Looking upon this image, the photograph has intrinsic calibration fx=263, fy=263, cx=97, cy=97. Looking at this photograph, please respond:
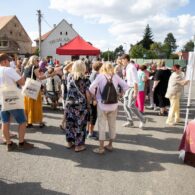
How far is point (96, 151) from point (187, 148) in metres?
1.71

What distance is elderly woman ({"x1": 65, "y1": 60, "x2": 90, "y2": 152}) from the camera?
15.9 feet

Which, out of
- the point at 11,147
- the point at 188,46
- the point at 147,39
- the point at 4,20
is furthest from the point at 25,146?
the point at 188,46

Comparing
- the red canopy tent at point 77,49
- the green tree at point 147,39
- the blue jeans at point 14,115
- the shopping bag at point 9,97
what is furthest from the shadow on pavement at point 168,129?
the green tree at point 147,39

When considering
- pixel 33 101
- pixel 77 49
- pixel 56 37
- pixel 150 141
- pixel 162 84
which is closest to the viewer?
pixel 150 141

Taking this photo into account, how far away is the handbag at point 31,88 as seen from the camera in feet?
19.8

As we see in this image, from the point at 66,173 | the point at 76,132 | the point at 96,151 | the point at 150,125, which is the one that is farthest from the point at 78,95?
the point at 150,125

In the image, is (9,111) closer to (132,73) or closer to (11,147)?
(11,147)

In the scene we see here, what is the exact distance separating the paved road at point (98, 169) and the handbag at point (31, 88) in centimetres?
98

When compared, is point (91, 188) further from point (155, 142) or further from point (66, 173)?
point (155, 142)

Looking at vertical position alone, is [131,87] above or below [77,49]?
below

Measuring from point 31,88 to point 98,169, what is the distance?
2.67 meters

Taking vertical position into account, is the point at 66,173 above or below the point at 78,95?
below

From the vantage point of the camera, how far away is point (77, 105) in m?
5.04

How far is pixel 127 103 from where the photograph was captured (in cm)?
687
